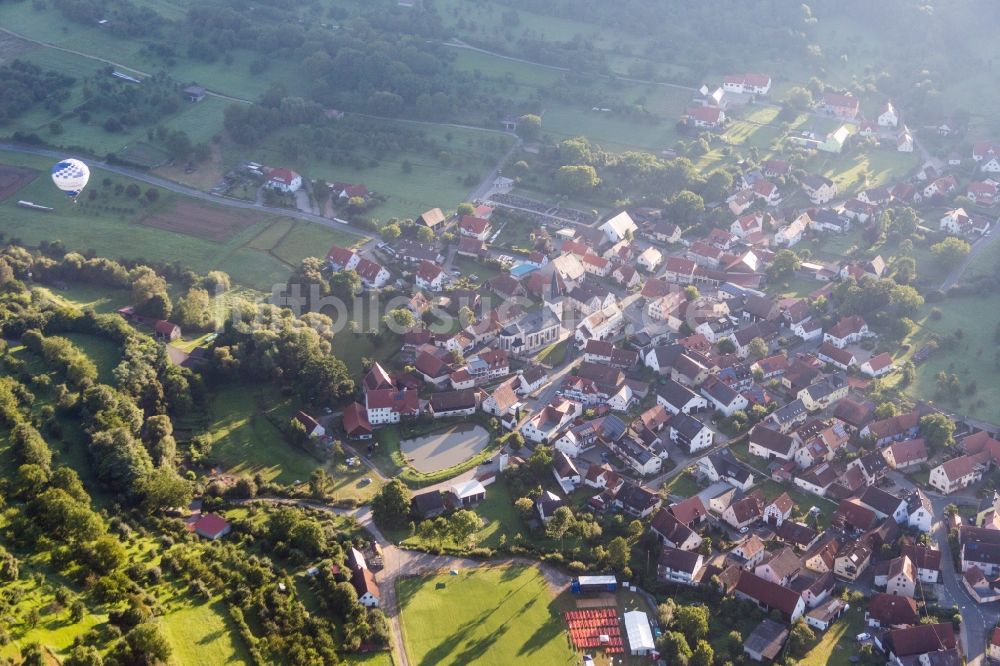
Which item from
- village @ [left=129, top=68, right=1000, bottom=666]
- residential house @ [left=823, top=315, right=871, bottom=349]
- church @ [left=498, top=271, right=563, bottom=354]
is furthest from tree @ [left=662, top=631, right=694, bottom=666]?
residential house @ [left=823, top=315, right=871, bottom=349]

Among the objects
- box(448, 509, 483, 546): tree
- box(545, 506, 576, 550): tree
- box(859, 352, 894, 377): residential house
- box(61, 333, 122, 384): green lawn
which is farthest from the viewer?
box(859, 352, 894, 377): residential house

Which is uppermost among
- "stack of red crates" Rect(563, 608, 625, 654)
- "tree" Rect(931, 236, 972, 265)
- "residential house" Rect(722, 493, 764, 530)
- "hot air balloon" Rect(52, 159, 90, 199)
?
"tree" Rect(931, 236, 972, 265)

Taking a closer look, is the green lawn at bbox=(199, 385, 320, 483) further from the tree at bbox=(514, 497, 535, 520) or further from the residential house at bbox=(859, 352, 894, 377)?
the residential house at bbox=(859, 352, 894, 377)

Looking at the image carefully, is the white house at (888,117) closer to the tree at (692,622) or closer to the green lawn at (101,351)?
the tree at (692,622)

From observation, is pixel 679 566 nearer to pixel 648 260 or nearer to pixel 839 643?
pixel 839 643

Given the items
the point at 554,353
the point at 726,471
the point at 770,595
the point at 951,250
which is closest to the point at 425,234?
the point at 554,353

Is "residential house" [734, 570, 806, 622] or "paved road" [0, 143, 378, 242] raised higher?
"residential house" [734, 570, 806, 622]

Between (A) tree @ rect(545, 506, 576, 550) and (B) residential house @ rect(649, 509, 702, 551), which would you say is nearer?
(B) residential house @ rect(649, 509, 702, 551)
